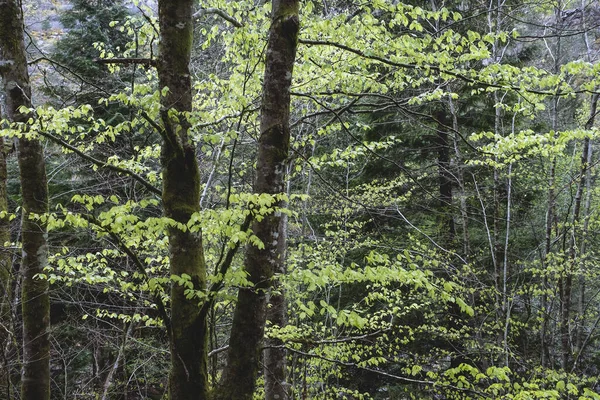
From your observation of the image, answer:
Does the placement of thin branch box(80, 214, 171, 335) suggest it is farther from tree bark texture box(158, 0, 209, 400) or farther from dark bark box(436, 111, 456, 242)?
dark bark box(436, 111, 456, 242)

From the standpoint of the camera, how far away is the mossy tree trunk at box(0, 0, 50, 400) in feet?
12.9

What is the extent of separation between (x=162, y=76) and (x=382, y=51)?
8.08ft

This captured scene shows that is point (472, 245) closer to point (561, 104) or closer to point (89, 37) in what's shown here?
point (561, 104)

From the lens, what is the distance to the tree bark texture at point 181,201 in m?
2.65

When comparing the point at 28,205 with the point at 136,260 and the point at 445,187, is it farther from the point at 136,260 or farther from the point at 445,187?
the point at 445,187

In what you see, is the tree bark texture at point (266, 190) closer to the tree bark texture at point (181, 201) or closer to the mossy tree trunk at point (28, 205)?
the tree bark texture at point (181, 201)

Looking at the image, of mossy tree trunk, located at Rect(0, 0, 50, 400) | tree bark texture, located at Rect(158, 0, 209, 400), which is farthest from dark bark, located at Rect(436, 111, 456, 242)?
mossy tree trunk, located at Rect(0, 0, 50, 400)

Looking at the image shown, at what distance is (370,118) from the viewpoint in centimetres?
1083

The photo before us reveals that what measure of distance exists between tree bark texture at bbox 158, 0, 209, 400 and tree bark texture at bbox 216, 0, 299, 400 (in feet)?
0.77

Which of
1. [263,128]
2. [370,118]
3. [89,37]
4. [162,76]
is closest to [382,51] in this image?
[263,128]

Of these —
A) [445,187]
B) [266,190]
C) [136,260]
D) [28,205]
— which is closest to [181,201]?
[136,260]

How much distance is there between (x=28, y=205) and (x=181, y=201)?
7.54 feet

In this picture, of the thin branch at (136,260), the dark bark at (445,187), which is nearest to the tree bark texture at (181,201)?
the thin branch at (136,260)

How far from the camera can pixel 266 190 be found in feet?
9.33
